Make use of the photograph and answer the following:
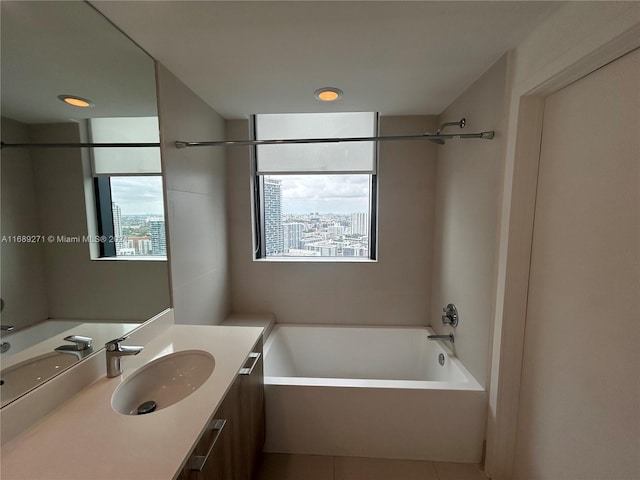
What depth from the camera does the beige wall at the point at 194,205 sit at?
152 centimetres

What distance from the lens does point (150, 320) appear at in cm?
135

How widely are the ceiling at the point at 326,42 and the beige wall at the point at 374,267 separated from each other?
0.58 m

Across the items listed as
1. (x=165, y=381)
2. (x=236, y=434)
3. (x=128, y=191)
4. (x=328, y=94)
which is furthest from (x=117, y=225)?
(x=328, y=94)

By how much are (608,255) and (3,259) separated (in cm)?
194

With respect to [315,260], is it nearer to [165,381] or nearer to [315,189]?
[315,189]

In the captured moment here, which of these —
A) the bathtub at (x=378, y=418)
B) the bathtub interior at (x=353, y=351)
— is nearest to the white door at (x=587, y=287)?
the bathtub at (x=378, y=418)

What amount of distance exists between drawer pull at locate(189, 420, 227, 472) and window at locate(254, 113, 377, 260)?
1724 mm

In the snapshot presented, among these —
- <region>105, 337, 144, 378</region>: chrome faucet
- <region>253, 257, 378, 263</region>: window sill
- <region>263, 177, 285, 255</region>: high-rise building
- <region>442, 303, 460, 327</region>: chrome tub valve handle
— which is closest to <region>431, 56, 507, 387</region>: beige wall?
<region>442, 303, 460, 327</region>: chrome tub valve handle

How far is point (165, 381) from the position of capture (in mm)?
1201

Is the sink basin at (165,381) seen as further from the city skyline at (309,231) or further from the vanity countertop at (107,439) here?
the city skyline at (309,231)

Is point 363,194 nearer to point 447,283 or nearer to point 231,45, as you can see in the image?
point 447,283

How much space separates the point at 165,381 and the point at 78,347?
14.4 inches

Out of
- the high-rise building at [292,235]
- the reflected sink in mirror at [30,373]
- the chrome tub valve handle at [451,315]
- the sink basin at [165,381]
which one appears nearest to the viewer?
the reflected sink in mirror at [30,373]

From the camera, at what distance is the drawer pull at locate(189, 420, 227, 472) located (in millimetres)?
761
